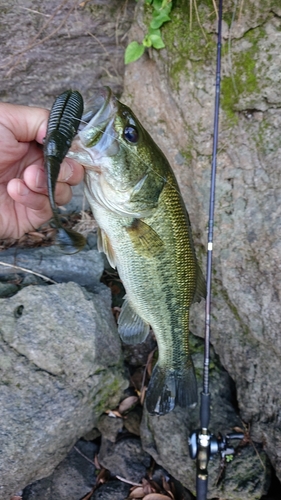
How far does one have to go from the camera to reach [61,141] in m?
1.47

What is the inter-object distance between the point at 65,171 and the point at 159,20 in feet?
5.46

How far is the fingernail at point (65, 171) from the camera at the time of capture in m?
1.93

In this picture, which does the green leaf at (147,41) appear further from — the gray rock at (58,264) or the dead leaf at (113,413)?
the dead leaf at (113,413)

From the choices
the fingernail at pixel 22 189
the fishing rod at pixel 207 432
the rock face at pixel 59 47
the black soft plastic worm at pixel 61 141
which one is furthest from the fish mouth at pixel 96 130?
the rock face at pixel 59 47

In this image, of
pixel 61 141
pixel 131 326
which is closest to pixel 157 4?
pixel 61 141

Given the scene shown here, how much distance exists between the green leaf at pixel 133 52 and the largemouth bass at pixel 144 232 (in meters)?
1.44

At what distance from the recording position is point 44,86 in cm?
350

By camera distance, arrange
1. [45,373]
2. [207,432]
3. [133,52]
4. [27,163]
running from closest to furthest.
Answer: [27,163] < [207,432] < [45,373] < [133,52]

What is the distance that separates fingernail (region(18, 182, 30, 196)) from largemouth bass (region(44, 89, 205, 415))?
0.33m

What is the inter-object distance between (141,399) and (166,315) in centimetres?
139

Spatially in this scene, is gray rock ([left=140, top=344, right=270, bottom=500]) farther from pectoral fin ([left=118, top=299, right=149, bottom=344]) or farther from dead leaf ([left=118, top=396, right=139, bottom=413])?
pectoral fin ([left=118, top=299, right=149, bottom=344])

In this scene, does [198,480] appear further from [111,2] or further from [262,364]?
[111,2]

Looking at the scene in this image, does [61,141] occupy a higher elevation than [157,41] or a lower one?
lower

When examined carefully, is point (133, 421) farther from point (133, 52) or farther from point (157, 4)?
point (157, 4)
